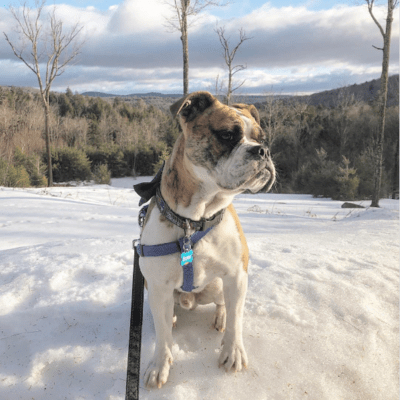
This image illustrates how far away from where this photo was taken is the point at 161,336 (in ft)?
6.35

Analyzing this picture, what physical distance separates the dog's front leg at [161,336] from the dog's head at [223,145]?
0.76 metres

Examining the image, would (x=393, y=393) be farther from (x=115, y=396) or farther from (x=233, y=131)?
(x=233, y=131)

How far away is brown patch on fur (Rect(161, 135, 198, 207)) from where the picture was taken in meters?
1.78

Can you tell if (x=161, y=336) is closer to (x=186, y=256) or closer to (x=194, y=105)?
(x=186, y=256)

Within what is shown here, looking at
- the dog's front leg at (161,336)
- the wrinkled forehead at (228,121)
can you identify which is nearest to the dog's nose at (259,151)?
the wrinkled forehead at (228,121)

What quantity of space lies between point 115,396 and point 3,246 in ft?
11.9

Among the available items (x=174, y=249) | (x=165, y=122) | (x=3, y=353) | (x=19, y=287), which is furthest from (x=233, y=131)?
(x=165, y=122)

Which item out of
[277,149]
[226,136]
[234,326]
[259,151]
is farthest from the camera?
[277,149]

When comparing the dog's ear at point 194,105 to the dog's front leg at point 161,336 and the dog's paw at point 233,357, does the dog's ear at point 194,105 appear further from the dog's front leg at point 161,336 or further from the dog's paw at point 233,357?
the dog's paw at point 233,357

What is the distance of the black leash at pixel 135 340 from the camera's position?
5.42ft

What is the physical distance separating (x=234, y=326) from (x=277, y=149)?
31082 mm

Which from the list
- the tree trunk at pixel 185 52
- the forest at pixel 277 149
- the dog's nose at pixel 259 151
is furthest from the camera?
the forest at pixel 277 149

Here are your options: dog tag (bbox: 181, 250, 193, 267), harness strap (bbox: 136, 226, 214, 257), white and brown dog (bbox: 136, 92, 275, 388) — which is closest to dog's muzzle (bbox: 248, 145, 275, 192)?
white and brown dog (bbox: 136, 92, 275, 388)

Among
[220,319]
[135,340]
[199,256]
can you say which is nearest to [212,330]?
[220,319]
